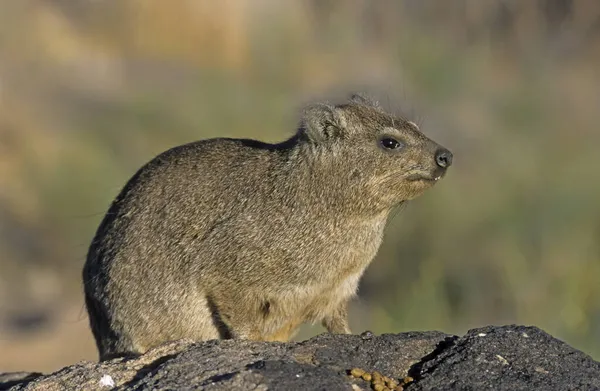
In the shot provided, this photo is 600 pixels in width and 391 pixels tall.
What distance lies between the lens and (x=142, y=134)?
730 inches

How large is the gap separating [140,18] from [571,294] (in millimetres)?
13419

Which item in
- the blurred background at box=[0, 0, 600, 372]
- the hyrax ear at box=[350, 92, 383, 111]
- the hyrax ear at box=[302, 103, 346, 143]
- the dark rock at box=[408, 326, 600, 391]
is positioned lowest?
the dark rock at box=[408, 326, 600, 391]

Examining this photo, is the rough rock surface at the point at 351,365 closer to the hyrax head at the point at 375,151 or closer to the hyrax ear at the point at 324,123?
the hyrax head at the point at 375,151

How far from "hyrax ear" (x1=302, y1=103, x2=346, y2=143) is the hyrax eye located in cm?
30

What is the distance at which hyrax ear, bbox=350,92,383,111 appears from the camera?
7598 millimetres

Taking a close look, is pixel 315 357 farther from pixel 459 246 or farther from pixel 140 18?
pixel 140 18

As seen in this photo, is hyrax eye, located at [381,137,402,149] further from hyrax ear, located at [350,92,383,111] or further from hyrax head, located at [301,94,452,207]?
hyrax ear, located at [350,92,383,111]

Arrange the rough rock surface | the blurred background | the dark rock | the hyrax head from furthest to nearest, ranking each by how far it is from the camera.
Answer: the blurred background, the hyrax head, the dark rock, the rough rock surface

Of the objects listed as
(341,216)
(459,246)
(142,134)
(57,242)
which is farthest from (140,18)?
(341,216)

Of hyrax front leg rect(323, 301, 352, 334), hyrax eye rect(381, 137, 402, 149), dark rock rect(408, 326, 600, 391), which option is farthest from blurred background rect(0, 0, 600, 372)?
dark rock rect(408, 326, 600, 391)

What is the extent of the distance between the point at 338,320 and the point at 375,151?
1180mm

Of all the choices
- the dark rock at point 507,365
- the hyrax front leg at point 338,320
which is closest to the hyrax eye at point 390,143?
the hyrax front leg at point 338,320

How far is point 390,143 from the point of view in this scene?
7227mm

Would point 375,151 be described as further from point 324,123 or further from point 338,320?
point 338,320
